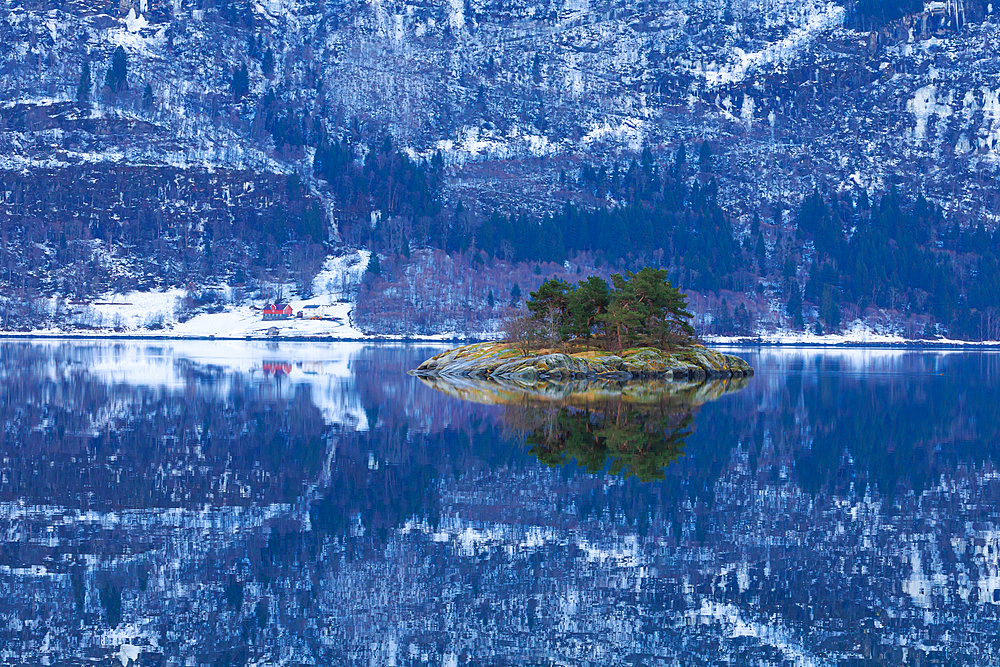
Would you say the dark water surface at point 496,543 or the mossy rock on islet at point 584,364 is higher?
the dark water surface at point 496,543

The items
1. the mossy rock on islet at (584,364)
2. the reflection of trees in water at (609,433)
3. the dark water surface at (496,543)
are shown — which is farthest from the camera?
the mossy rock on islet at (584,364)

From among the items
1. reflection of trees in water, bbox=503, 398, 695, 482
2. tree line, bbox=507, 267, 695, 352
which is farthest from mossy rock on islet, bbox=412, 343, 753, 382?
reflection of trees in water, bbox=503, 398, 695, 482

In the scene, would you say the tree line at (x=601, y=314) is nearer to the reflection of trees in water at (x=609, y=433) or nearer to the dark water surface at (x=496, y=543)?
the reflection of trees in water at (x=609, y=433)

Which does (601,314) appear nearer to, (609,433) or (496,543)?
(609,433)

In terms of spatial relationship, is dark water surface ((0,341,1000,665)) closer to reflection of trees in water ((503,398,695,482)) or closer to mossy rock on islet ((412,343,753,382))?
reflection of trees in water ((503,398,695,482))

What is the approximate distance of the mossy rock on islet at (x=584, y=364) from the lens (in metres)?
117

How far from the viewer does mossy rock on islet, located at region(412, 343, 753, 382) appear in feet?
383

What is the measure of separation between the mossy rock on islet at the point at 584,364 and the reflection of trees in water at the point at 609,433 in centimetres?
3619

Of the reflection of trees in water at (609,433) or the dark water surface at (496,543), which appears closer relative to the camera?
the dark water surface at (496,543)

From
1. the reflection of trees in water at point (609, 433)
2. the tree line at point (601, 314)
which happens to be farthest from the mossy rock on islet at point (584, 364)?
the reflection of trees in water at point (609, 433)

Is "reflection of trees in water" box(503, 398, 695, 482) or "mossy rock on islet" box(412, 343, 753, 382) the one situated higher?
"reflection of trees in water" box(503, 398, 695, 482)

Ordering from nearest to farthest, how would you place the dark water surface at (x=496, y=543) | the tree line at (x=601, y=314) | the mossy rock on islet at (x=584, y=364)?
the dark water surface at (x=496, y=543) < the mossy rock on islet at (x=584, y=364) < the tree line at (x=601, y=314)

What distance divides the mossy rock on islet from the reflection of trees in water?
3619cm

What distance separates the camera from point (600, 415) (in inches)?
2687
